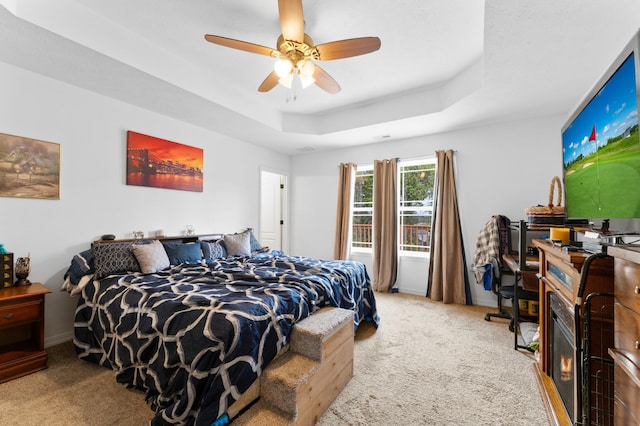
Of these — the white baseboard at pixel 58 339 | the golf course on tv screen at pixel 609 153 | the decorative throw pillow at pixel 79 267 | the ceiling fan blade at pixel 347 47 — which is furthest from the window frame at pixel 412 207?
the white baseboard at pixel 58 339

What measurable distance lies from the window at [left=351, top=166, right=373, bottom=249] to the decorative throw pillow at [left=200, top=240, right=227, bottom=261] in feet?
8.22

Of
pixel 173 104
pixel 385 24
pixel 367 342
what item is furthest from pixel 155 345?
pixel 385 24

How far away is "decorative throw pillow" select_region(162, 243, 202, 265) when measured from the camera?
307cm

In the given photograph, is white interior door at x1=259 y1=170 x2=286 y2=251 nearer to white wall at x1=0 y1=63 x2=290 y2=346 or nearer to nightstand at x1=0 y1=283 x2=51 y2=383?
white wall at x1=0 y1=63 x2=290 y2=346

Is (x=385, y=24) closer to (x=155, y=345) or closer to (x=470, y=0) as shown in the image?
(x=470, y=0)

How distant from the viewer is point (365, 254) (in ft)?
16.5

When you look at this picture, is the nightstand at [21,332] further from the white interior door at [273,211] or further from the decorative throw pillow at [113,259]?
the white interior door at [273,211]

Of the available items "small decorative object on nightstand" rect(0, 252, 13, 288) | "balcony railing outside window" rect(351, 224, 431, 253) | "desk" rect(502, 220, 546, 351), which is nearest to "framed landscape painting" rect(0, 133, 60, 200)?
"small decorative object on nightstand" rect(0, 252, 13, 288)

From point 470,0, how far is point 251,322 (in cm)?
277

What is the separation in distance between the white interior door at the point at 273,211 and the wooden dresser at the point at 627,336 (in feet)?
16.8

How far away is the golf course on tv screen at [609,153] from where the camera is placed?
3.85ft

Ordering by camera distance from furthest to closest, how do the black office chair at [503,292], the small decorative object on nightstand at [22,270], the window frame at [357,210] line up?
the window frame at [357,210] → the black office chair at [503,292] → the small decorative object on nightstand at [22,270]

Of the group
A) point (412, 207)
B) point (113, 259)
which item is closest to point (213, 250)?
point (113, 259)

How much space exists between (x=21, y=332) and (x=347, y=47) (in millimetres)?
A: 3613
